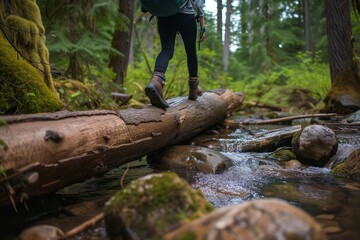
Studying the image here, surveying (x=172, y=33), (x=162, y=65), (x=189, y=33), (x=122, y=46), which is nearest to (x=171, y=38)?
(x=172, y=33)

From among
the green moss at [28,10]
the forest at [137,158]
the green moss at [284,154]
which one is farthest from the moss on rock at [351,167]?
the green moss at [28,10]

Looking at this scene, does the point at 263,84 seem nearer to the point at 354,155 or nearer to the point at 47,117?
the point at 354,155

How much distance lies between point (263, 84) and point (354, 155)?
43.0ft

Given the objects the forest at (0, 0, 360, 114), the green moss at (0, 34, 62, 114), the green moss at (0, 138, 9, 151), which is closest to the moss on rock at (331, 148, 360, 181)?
the forest at (0, 0, 360, 114)

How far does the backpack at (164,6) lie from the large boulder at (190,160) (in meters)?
1.98

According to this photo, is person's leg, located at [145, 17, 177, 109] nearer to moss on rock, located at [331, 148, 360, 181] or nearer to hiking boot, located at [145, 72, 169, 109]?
hiking boot, located at [145, 72, 169, 109]

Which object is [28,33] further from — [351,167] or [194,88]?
[351,167]

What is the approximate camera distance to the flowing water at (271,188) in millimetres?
2428

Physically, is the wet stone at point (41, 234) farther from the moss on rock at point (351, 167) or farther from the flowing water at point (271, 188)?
the moss on rock at point (351, 167)

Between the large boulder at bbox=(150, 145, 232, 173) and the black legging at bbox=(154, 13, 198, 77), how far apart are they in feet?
4.05

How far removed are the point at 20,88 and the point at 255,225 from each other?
2.91 meters

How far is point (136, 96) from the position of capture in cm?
966

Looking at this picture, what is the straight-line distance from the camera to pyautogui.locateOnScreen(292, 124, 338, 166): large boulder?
175 inches

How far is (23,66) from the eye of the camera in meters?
3.48
